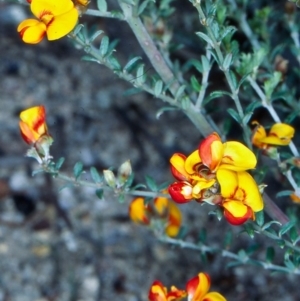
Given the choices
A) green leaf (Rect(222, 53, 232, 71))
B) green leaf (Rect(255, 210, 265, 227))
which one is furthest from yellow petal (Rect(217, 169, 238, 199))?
green leaf (Rect(222, 53, 232, 71))

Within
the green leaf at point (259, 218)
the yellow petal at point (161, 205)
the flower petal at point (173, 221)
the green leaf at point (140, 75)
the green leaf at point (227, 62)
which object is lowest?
the flower petal at point (173, 221)

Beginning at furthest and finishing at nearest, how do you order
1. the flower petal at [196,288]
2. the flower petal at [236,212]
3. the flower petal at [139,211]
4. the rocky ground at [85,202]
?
the rocky ground at [85,202] < the flower petal at [139,211] < the flower petal at [196,288] < the flower petal at [236,212]

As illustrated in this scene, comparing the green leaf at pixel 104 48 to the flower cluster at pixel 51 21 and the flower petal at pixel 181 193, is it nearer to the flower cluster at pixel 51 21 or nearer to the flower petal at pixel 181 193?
the flower cluster at pixel 51 21

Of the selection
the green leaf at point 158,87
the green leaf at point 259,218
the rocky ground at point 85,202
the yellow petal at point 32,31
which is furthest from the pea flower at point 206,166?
the rocky ground at point 85,202

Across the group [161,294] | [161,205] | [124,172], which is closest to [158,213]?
[161,205]

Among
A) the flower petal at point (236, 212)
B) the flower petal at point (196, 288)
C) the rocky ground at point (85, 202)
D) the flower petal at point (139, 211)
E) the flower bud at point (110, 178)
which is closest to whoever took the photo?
the flower petal at point (236, 212)

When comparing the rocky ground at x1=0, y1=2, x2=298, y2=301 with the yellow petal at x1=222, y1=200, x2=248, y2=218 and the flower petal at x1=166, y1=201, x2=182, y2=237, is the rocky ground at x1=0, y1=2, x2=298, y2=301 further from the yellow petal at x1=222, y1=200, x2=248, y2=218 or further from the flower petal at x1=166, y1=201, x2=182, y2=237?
the yellow petal at x1=222, y1=200, x2=248, y2=218

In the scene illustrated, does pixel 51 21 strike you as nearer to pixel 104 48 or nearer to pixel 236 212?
pixel 104 48

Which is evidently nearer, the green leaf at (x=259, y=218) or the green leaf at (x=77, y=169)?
the green leaf at (x=259, y=218)
